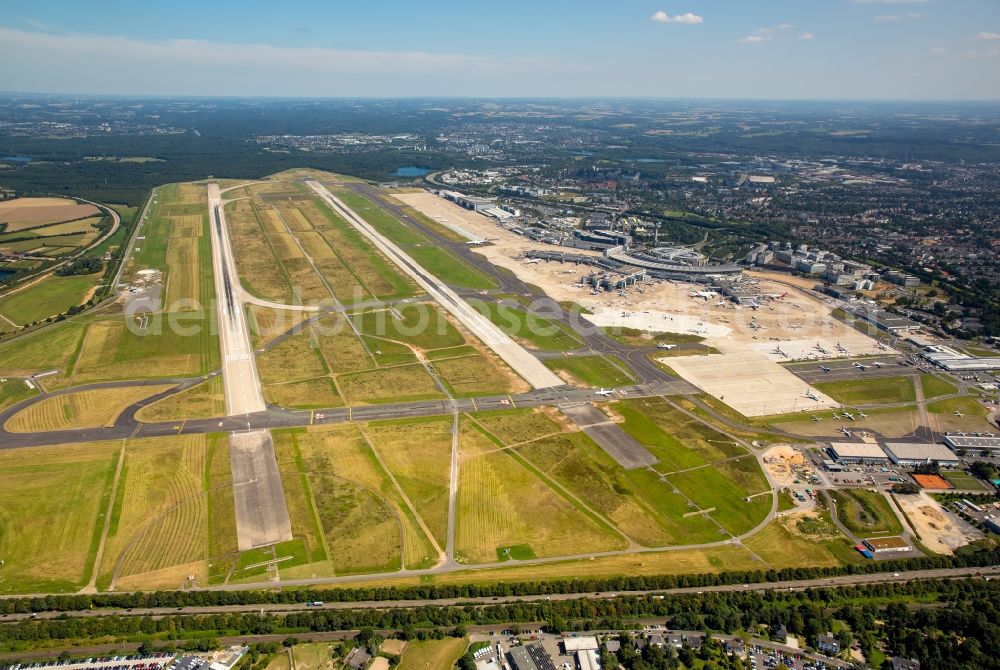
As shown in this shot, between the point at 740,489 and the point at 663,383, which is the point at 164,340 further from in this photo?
the point at 740,489

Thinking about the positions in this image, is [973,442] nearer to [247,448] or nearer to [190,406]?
[247,448]

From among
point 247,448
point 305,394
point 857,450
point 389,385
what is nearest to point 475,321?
point 389,385

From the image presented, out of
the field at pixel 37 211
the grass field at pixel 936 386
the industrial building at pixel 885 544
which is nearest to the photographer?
the industrial building at pixel 885 544

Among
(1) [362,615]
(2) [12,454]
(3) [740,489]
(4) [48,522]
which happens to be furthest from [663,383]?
(2) [12,454]

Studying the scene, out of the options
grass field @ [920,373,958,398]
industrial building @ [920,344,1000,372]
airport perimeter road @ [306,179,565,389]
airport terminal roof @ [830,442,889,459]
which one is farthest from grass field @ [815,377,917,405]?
airport perimeter road @ [306,179,565,389]

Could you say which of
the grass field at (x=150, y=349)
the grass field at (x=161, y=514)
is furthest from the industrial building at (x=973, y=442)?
the grass field at (x=150, y=349)

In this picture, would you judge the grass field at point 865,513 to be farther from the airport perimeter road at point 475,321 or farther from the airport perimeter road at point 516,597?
the airport perimeter road at point 475,321
